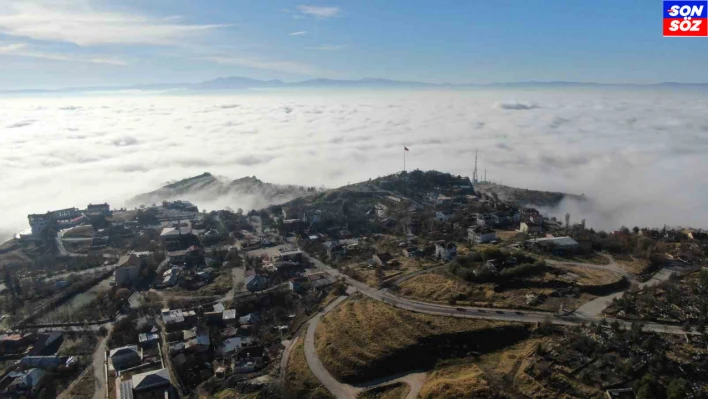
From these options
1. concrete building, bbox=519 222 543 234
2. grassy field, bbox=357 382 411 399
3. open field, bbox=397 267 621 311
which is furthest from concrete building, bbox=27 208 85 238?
concrete building, bbox=519 222 543 234

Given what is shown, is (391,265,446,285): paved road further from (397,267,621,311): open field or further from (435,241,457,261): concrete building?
(435,241,457,261): concrete building

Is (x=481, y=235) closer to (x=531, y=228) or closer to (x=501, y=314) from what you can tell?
(x=531, y=228)

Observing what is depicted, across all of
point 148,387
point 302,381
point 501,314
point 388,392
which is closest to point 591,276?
point 501,314

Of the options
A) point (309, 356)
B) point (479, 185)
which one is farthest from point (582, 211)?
point (309, 356)

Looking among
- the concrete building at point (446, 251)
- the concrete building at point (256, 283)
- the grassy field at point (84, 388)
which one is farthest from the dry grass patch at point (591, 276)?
the grassy field at point (84, 388)

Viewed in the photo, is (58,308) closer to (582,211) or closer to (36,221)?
(36,221)
